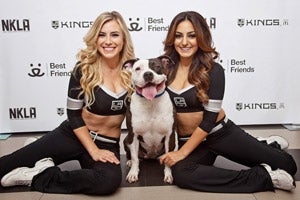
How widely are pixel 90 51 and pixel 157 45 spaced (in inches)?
45.9

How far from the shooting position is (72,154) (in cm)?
224

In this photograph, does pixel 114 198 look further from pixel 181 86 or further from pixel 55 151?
pixel 181 86

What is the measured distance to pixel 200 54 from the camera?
2137 millimetres

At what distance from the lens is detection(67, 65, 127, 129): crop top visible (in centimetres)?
211

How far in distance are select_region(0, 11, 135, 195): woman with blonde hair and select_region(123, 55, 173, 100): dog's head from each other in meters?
0.19

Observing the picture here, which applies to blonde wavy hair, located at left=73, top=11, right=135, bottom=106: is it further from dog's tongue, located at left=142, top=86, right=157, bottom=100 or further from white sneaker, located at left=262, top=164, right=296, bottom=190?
white sneaker, located at left=262, top=164, right=296, bottom=190

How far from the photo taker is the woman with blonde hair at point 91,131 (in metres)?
2.02

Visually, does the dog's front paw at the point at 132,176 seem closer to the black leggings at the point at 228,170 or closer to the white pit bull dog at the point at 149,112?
the white pit bull dog at the point at 149,112

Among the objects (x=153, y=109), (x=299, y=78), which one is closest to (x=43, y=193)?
(x=153, y=109)

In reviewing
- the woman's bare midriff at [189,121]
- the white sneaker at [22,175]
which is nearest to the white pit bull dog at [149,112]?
the woman's bare midriff at [189,121]

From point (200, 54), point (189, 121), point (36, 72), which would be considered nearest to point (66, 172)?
point (189, 121)

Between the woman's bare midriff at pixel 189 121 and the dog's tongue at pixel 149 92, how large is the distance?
0.30 meters

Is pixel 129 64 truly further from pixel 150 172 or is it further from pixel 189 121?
pixel 150 172

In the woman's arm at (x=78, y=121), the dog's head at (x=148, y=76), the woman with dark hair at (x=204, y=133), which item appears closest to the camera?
the dog's head at (x=148, y=76)
